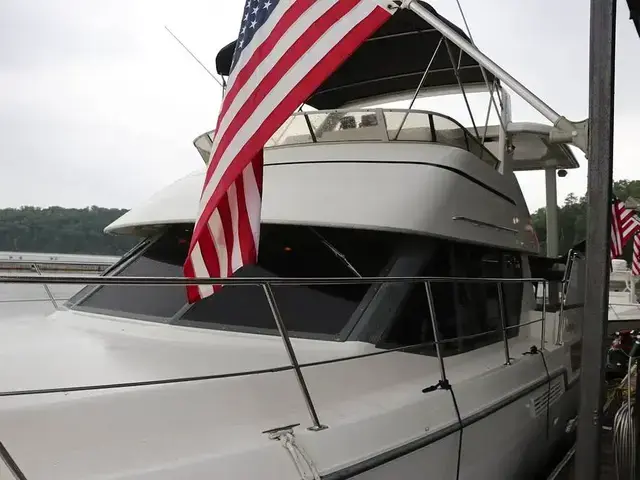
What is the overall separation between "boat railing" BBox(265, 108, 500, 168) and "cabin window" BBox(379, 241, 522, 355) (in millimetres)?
973

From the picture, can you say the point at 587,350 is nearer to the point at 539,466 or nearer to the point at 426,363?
the point at 426,363

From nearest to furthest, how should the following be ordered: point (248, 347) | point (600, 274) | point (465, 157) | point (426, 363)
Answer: point (600, 274) < point (248, 347) < point (426, 363) < point (465, 157)

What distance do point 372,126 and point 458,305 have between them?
153cm

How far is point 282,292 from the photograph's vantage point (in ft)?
11.8

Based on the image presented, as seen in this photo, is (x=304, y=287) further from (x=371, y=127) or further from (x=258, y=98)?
(x=371, y=127)

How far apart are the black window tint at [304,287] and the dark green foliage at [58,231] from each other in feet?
7.85

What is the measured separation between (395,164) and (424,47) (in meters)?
2.34

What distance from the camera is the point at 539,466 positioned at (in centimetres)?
450

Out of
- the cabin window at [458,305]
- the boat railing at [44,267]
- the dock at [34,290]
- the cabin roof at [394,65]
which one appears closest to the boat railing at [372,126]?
the cabin window at [458,305]

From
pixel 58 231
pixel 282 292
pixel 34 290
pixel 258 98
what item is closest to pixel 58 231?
pixel 58 231

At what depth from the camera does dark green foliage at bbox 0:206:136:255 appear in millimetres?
5867

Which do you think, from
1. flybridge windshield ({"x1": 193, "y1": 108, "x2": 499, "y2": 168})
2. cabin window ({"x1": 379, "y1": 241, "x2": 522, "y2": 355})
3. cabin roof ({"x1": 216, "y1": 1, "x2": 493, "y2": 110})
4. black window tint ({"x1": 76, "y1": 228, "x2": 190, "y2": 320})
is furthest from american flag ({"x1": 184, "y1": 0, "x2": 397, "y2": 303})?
cabin roof ({"x1": 216, "y1": 1, "x2": 493, "y2": 110})

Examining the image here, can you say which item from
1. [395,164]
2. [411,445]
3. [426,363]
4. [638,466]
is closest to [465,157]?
[395,164]

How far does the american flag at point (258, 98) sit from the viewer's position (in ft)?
9.27
